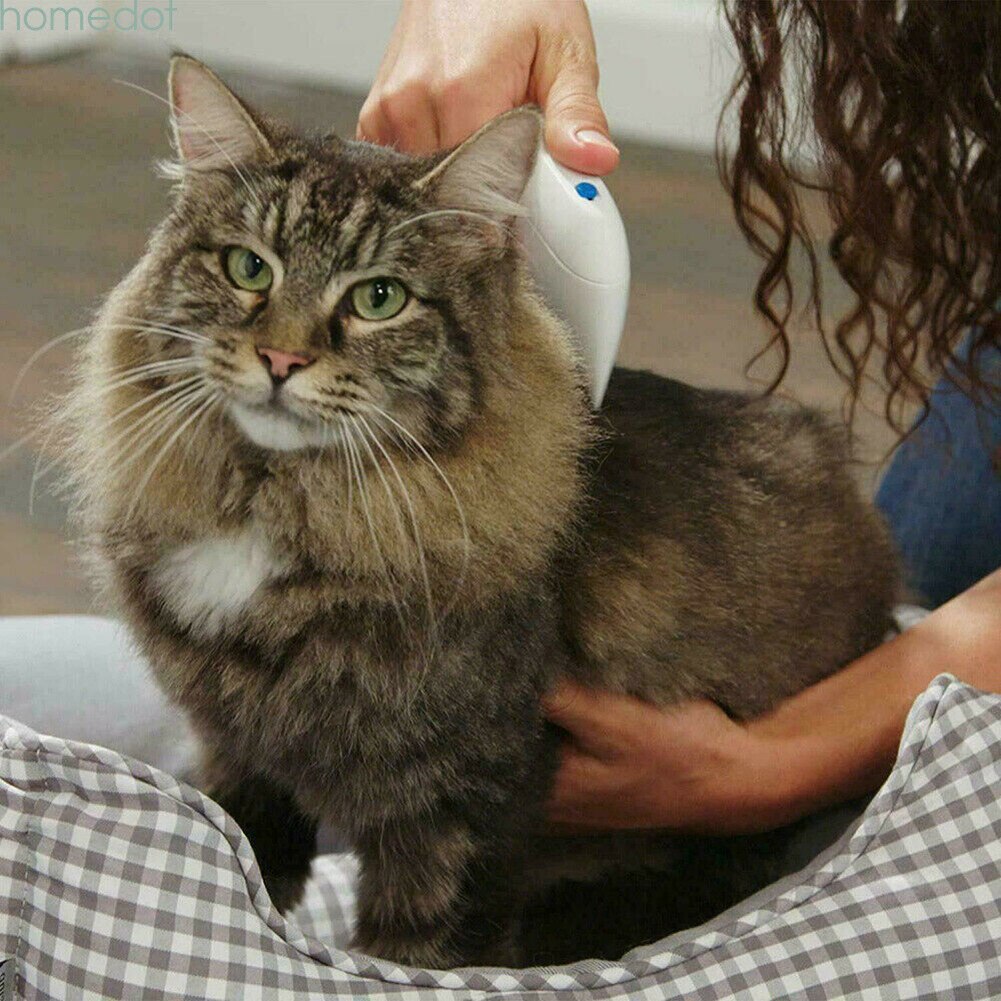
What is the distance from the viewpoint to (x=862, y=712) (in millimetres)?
1237

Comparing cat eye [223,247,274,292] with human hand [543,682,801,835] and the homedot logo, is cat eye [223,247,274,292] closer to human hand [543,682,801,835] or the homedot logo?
human hand [543,682,801,835]

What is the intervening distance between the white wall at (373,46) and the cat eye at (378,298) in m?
2.70

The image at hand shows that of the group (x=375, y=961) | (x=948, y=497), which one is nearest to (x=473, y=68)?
(x=375, y=961)

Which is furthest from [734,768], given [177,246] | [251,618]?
[177,246]

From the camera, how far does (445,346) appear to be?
937 mm

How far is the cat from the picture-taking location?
914mm

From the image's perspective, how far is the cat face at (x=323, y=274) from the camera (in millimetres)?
886

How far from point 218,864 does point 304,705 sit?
0.40 feet

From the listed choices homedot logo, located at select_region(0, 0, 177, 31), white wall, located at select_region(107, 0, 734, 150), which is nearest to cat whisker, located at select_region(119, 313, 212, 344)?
white wall, located at select_region(107, 0, 734, 150)

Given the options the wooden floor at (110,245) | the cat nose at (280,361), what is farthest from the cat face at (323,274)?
the wooden floor at (110,245)

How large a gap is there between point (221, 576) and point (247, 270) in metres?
0.22

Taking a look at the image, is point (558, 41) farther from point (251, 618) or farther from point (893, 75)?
point (251, 618)

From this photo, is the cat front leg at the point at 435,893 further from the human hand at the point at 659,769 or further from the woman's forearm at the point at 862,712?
the woman's forearm at the point at 862,712

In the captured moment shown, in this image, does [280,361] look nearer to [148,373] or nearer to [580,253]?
[148,373]
